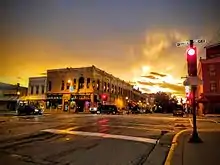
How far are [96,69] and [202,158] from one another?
207ft

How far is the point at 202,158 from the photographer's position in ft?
27.8

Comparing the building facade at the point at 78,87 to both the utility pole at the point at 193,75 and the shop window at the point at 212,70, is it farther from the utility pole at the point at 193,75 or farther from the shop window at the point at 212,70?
the utility pole at the point at 193,75

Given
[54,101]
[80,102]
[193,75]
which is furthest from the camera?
[54,101]

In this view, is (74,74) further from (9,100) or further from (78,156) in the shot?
(78,156)

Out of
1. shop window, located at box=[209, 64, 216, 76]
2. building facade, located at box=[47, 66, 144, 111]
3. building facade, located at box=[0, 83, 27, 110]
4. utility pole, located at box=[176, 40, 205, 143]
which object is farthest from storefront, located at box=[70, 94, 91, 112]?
utility pole, located at box=[176, 40, 205, 143]

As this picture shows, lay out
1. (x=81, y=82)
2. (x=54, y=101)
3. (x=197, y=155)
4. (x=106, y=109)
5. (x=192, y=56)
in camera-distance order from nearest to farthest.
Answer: (x=197, y=155) < (x=192, y=56) < (x=106, y=109) < (x=81, y=82) < (x=54, y=101)

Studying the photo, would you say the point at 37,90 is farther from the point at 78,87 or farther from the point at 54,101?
the point at 78,87

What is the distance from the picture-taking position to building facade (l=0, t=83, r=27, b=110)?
7731 centimetres

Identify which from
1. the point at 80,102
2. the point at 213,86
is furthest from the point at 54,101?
the point at 213,86

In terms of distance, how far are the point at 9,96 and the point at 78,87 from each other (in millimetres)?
22357

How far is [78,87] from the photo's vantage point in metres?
71.2

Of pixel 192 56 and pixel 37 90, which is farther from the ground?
pixel 37 90

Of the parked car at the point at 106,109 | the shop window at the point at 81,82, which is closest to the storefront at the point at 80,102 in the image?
the shop window at the point at 81,82

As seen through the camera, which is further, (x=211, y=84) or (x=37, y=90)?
(x=37, y=90)
